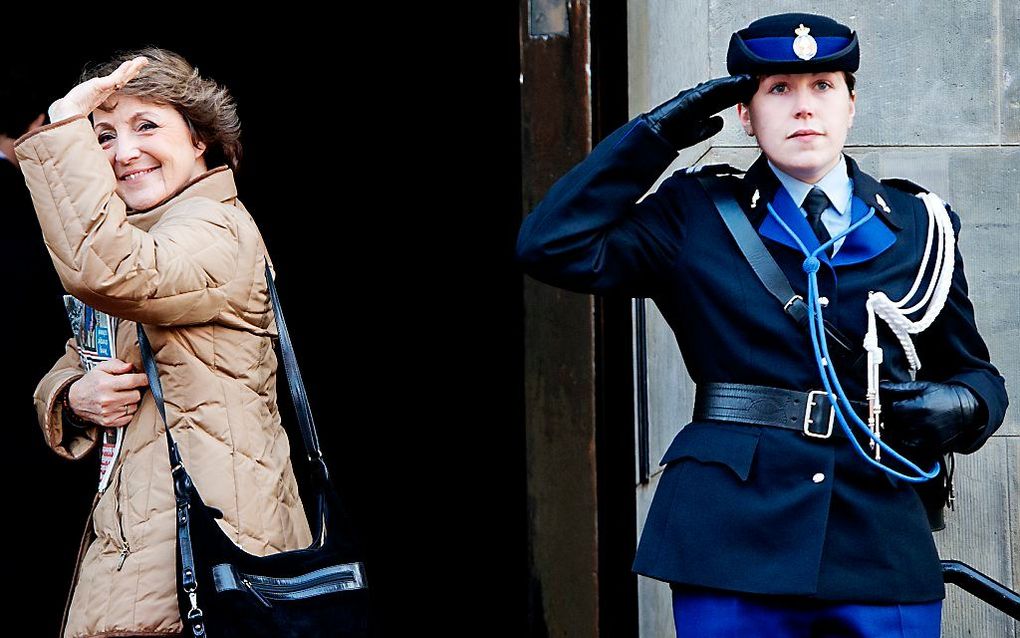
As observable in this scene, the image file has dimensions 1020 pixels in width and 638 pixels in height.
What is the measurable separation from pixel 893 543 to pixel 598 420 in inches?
51.0

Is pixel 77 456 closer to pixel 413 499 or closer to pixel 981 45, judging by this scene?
pixel 981 45

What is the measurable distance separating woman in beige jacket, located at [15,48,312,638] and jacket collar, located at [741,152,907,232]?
97 centimetres

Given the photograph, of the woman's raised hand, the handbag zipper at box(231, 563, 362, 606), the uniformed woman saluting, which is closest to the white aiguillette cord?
the uniformed woman saluting

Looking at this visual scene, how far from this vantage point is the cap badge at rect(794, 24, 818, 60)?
2.68 m

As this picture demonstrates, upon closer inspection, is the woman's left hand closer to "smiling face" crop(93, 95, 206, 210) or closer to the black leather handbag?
"smiling face" crop(93, 95, 206, 210)

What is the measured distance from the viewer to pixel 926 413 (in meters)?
2.58

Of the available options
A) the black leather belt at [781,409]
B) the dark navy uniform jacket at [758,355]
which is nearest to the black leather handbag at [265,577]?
the dark navy uniform jacket at [758,355]

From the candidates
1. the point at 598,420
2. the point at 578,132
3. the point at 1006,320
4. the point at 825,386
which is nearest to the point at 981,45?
the point at 1006,320

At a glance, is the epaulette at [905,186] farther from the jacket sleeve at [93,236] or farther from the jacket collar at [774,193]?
the jacket sleeve at [93,236]

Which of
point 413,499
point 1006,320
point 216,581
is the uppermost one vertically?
point 1006,320

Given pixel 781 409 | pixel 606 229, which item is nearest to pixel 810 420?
pixel 781 409

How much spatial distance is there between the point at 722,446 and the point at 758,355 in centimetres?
17

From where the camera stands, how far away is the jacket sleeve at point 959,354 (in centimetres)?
271

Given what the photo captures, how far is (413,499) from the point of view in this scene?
239 inches
